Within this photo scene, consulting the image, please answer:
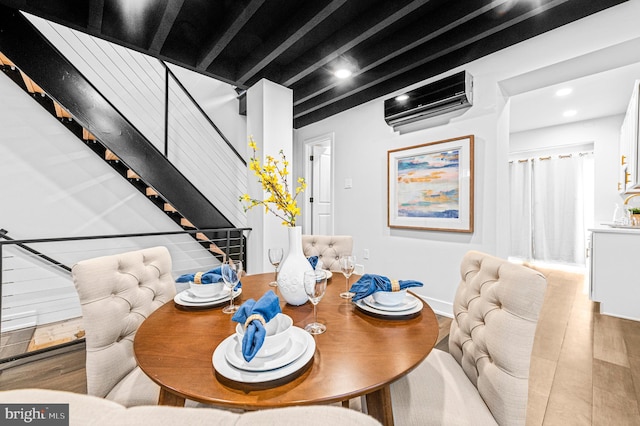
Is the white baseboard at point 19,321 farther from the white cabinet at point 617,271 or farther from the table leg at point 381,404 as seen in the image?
the white cabinet at point 617,271

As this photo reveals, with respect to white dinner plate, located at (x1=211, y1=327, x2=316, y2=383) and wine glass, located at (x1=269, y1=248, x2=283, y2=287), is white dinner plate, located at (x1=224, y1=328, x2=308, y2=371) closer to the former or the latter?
white dinner plate, located at (x1=211, y1=327, x2=316, y2=383)

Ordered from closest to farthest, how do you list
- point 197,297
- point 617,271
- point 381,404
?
1. point 381,404
2. point 197,297
3. point 617,271

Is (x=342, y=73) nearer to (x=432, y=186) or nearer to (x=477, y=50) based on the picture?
(x=477, y=50)

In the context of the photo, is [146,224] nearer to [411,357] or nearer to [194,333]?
[194,333]

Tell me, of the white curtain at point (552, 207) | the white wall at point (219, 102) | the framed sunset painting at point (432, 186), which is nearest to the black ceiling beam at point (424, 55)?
the framed sunset painting at point (432, 186)

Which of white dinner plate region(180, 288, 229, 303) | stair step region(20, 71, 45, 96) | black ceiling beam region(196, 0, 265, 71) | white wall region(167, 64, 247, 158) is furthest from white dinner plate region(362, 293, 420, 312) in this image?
white wall region(167, 64, 247, 158)

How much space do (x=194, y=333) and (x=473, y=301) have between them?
1.08 m

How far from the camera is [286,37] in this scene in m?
2.32

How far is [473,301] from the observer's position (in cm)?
112

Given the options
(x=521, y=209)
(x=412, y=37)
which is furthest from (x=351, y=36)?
(x=521, y=209)

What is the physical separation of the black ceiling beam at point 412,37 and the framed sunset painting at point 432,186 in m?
0.95

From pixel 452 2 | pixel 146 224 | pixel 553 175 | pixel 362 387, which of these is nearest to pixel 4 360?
pixel 146 224

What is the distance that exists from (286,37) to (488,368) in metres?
2.62

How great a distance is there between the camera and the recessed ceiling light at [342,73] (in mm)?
2811
